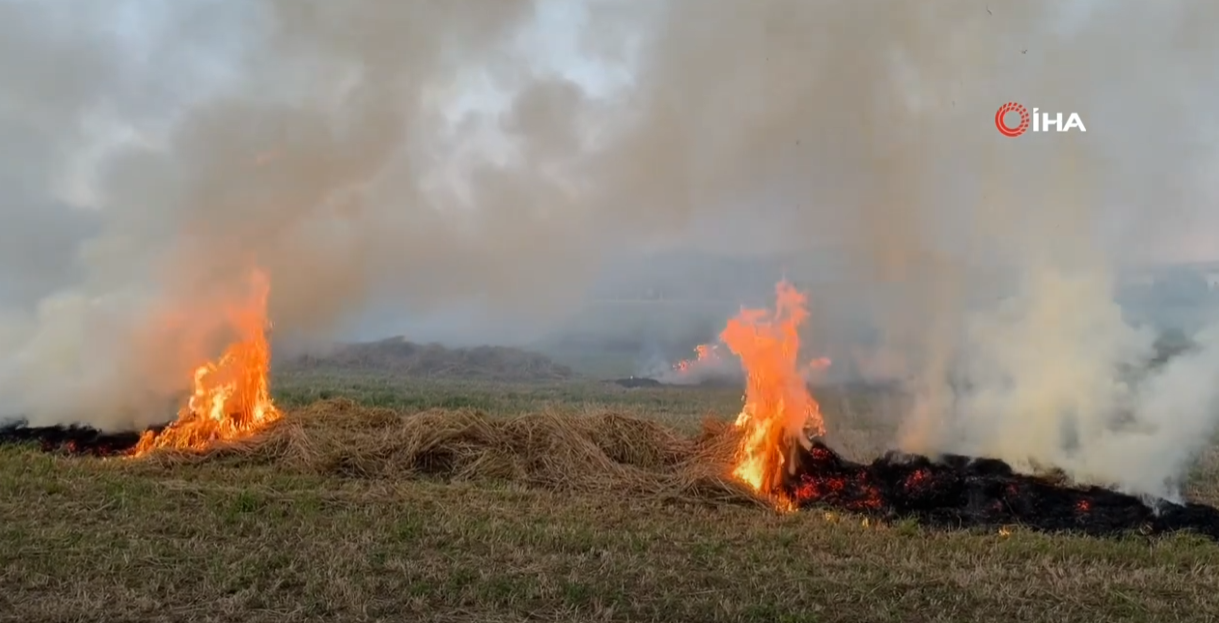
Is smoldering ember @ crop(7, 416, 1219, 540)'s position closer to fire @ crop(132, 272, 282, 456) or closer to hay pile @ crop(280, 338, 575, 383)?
fire @ crop(132, 272, 282, 456)

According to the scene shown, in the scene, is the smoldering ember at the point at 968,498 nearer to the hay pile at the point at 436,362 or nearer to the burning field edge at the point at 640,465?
the burning field edge at the point at 640,465

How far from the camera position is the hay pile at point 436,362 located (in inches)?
1341

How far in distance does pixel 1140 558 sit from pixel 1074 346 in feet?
14.8

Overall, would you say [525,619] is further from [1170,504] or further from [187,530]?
[1170,504]

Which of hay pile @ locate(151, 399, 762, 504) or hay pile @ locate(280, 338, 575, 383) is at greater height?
hay pile @ locate(280, 338, 575, 383)

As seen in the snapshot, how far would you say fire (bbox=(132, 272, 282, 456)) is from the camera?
12.0 m

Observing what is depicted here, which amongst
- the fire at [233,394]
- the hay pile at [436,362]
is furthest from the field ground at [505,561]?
the hay pile at [436,362]

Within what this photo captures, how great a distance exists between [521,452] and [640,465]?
159 cm

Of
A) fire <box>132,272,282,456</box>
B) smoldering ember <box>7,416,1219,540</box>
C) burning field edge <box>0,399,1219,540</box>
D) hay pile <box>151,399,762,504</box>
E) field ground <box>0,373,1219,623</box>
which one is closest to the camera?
field ground <box>0,373,1219,623</box>

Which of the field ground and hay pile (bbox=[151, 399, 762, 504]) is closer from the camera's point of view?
the field ground

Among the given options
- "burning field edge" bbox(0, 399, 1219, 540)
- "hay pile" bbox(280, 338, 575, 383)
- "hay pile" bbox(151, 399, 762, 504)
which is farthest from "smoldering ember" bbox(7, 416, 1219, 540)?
"hay pile" bbox(280, 338, 575, 383)

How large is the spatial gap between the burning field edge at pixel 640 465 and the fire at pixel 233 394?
0.48 metres

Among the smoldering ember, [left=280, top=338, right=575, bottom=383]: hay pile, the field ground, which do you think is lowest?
the field ground

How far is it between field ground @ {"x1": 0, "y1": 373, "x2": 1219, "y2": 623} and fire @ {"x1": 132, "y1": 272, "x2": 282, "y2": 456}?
2.10 m
